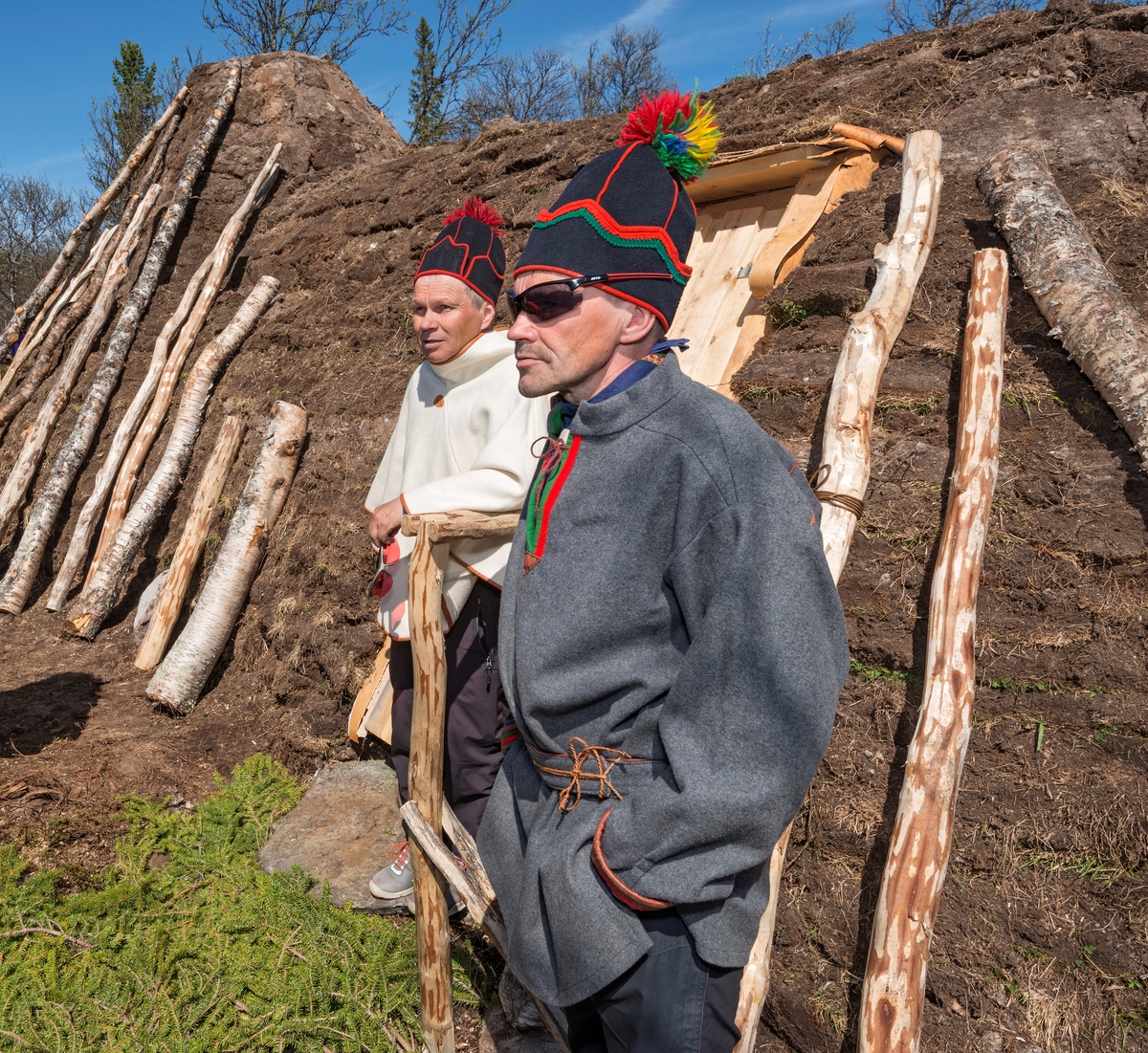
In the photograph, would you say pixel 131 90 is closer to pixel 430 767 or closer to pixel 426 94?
pixel 426 94

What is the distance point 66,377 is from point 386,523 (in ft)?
27.1

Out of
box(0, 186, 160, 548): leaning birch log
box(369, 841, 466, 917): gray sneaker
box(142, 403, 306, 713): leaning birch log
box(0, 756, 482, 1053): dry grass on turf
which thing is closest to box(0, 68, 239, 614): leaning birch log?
box(0, 186, 160, 548): leaning birch log

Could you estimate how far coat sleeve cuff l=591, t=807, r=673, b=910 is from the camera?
1247 mm

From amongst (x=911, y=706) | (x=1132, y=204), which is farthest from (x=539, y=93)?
(x=911, y=706)

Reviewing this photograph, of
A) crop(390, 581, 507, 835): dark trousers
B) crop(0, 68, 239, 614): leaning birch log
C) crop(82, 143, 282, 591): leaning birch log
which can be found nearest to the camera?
crop(390, 581, 507, 835): dark trousers

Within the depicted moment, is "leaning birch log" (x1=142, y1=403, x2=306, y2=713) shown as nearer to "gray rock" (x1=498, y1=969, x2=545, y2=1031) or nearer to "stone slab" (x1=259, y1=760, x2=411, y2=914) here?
"stone slab" (x1=259, y1=760, x2=411, y2=914)

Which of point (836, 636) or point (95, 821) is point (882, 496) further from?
point (95, 821)

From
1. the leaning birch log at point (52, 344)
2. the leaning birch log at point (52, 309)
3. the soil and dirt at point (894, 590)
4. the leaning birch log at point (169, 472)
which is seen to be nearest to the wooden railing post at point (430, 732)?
the soil and dirt at point (894, 590)

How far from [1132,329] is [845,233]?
148 centimetres

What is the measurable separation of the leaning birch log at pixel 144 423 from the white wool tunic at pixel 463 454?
4870 mm

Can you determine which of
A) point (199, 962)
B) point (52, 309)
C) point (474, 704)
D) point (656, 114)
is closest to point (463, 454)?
point (474, 704)

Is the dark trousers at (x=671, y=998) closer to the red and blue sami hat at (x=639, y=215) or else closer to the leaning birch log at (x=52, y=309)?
the red and blue sami hat at (x=639, y=215)

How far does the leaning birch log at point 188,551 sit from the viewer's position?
554 cm

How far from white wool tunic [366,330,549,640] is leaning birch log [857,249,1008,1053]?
1364mm
